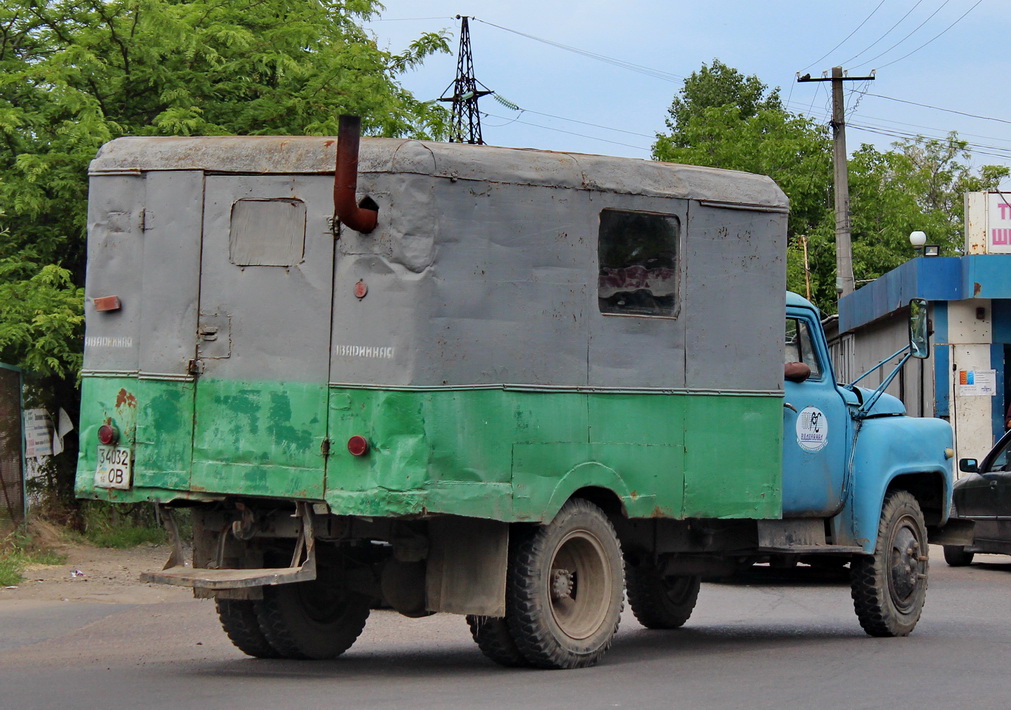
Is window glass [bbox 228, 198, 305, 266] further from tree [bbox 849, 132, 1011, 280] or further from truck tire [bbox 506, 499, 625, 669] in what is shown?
tree [bbox 849, 132, 1011, 280]

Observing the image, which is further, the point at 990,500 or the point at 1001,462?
the point at 1001,462

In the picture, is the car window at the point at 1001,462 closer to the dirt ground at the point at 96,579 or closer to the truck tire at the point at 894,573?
the truck tire at the point at 894,573

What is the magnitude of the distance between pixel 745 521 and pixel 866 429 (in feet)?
4.79

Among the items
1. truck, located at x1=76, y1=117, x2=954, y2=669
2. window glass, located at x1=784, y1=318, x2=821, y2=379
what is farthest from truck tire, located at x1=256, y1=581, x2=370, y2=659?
window glass, located at x1=784, y1=318, x2=821, y2=379

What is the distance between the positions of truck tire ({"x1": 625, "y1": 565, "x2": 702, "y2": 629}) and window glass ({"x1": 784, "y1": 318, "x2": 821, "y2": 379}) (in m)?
1.92

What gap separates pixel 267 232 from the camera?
8086 mm

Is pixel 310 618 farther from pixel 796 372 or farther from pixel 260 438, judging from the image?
pixel 796 372

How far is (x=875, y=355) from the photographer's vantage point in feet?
103

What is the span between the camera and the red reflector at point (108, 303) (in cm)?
841

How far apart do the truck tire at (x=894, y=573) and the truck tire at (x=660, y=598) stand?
129 cm

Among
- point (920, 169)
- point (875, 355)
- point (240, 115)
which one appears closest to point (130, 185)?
point (240, 115)

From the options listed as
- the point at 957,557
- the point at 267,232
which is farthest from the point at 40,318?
the point at 957,557

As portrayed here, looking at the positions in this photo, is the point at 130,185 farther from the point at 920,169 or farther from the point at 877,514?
the point at 920,169

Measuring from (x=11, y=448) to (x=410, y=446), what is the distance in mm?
9154
